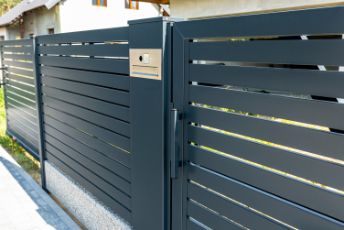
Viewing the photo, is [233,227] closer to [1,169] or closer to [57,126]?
[57,126]

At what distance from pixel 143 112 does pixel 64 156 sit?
1849 millimetres

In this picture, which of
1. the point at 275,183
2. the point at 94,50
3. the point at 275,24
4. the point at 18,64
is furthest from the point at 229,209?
the point at 18,64

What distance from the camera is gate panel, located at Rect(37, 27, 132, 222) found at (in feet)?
8.21

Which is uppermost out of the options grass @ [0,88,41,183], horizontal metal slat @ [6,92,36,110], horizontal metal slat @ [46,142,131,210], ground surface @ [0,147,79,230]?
horizontal metal slat @ [6,92,36,110]

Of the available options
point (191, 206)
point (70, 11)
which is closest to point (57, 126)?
point (191, 206)

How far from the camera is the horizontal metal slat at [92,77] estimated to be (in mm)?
2453

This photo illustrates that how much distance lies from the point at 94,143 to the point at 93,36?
97cm

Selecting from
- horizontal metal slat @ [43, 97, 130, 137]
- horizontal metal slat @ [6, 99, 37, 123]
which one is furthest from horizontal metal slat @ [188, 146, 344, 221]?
horizontal metal slat @ [6, 99, 37, 123]

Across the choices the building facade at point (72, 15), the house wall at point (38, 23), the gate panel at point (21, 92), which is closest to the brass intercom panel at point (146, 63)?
the gate panel at point (21, 92)

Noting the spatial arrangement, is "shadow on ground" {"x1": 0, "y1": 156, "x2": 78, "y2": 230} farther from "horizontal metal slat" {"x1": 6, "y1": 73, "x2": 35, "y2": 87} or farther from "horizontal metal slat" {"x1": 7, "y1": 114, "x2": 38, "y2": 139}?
"horizontal metal slat" {"x1": 6, "y1": 73, "x2": 35, "y2": 87}

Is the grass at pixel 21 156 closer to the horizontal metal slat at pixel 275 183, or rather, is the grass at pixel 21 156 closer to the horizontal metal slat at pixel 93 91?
the horizontal metal slat at pixel 93 91

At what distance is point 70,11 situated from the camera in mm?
16062

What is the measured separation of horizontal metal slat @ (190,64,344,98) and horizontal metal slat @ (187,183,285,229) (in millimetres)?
613

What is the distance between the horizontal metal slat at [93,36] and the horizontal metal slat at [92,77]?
11.4 inches
